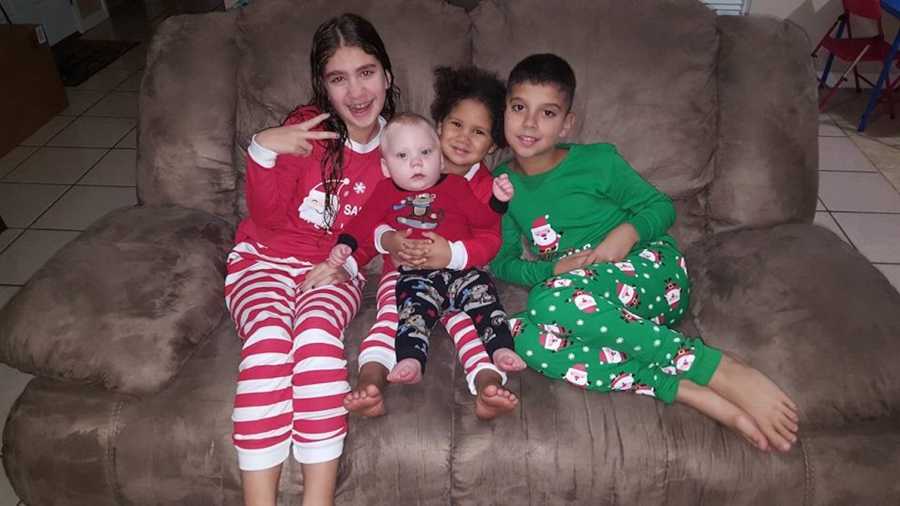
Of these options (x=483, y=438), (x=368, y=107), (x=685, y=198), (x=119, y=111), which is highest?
(x=368, y=107)

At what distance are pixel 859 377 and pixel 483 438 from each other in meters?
0.80

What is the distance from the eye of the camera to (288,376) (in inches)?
56.8

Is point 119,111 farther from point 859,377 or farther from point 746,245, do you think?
point 859,377

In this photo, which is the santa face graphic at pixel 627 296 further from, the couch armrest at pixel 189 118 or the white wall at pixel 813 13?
the white wall at pixel 813 13

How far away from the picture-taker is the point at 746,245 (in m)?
1.70

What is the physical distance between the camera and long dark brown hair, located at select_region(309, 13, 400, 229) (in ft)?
5.57

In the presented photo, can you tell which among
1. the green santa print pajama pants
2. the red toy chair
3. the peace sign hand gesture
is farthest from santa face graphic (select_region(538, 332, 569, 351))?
the red toy chair

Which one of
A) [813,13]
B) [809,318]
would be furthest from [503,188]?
[813,13]

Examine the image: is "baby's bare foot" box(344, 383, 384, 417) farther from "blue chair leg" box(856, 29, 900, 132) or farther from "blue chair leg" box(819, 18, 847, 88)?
"blue chair leg" box(819, 18, 847, 88)

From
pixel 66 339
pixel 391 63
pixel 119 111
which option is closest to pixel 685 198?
pixel 391 63

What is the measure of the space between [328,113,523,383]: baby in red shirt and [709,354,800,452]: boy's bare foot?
545 mm

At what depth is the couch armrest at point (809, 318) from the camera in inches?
52.6

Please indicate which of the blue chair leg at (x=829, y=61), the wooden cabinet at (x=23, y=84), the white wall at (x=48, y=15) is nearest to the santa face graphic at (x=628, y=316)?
the blue chair leg at (x=829, y=61)

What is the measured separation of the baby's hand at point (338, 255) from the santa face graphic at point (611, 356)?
0.69m
